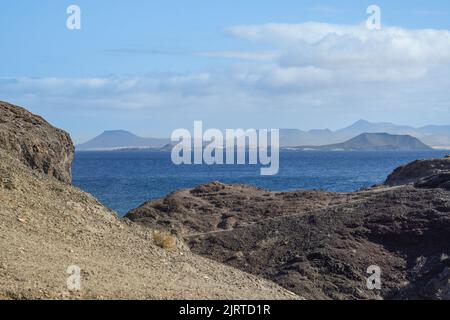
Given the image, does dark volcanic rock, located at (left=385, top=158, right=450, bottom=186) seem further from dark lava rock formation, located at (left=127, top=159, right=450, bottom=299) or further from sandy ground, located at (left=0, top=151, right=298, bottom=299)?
sandy ground, located at (left=0, top=151, right=298, bottom=299)

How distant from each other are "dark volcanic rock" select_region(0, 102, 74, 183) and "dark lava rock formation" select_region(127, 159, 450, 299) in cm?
554

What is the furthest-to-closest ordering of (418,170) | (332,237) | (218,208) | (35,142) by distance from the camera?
(418,170) < (218,208) < (332,237) < (35,142)

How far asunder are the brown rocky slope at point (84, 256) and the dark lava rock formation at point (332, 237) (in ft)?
26.1

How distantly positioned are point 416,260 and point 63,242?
14.9 metres

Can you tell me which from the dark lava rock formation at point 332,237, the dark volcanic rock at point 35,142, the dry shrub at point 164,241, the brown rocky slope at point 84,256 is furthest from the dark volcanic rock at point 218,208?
the brown rocky slope at point 84,256

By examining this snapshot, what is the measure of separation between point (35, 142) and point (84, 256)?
11.1 meters

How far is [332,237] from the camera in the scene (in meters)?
27.7

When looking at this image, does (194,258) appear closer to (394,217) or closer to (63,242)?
(63,242)

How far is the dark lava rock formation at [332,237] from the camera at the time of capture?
24156 mm

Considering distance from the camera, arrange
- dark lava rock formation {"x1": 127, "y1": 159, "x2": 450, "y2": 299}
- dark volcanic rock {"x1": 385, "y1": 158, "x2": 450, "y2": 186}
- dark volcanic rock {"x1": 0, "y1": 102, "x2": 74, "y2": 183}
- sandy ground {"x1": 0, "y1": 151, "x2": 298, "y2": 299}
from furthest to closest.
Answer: dark volcanic rock {"x1": 385, "y1": 158, "x2": 450, "y2": 186} → dark lava rock formation {"x1": 127, "y1": 159, "x2": 450, "y2": 299} → dark volcanic rock {"x1": 0, "y1": 102, "x2": 74, "y2": 183} → sandy ground {"x1": 0, "y1": 151, "x2": 298, "y2": 299}

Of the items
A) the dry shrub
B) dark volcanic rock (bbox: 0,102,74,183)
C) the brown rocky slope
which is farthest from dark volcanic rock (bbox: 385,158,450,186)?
the brown rocky slope

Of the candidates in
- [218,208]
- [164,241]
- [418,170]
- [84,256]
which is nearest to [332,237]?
[218,208]

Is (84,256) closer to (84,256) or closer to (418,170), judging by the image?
(84,256)

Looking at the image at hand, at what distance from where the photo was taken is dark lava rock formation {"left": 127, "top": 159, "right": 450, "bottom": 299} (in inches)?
951
